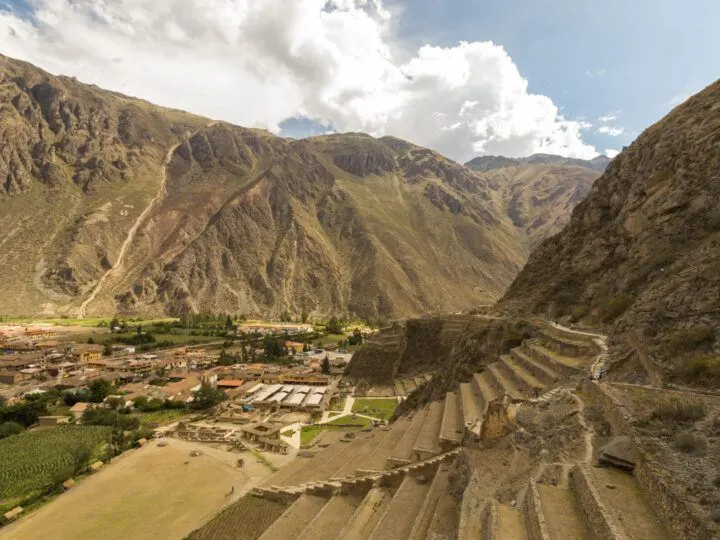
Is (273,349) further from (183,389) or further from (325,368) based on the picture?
(183,389)

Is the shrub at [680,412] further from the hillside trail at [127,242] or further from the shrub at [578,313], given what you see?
the hillside trail at [127,242]

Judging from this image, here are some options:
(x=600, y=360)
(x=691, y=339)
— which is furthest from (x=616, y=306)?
(x=691, y=339)

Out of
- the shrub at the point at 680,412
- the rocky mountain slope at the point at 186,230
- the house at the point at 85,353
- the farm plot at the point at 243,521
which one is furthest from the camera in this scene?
the rocky mountain slope at the point at 186,230

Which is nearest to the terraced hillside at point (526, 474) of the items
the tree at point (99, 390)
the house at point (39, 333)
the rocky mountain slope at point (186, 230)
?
the tree at point (99, 390)

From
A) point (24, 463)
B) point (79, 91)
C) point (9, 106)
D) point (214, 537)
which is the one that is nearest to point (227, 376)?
point (24, 463)

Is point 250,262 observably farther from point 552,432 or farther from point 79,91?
point 552,432

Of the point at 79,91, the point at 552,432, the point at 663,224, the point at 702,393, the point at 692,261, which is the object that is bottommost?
the point at 552,432
